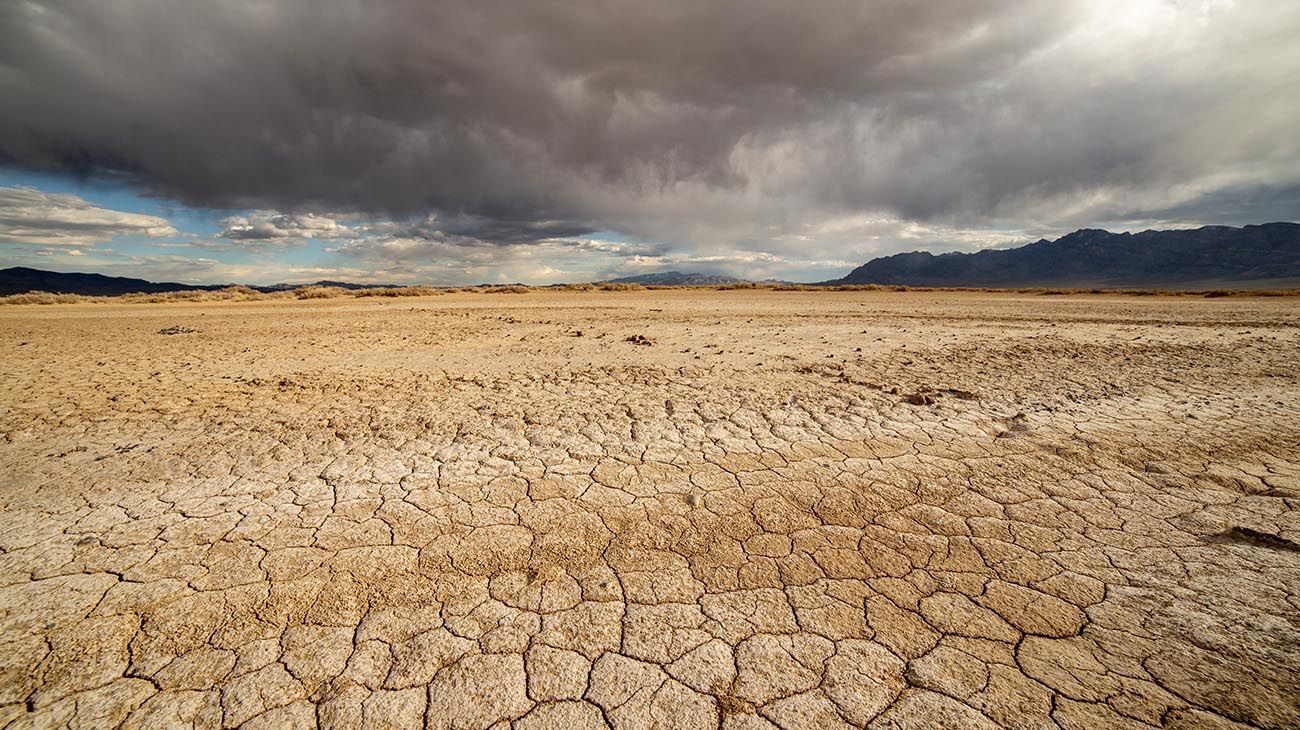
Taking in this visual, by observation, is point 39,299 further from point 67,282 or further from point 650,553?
point 67,282

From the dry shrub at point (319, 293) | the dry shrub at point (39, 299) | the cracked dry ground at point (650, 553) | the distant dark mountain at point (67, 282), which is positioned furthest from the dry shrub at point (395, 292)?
the distant dark mountain at point (67, 282)

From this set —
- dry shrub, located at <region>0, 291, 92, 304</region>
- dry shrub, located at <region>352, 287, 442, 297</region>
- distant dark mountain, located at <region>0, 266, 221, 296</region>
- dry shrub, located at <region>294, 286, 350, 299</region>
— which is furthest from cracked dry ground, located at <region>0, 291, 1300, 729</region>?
distant dark mountain, located at <region>0, 266, 221, 296</region>

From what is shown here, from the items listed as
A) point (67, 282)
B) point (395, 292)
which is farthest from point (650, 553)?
point (67, 282)

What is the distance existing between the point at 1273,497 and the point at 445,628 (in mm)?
5562

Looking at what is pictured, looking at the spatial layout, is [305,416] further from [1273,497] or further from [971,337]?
[971,337]

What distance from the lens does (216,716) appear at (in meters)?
1.96

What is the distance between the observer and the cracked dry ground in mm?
2059

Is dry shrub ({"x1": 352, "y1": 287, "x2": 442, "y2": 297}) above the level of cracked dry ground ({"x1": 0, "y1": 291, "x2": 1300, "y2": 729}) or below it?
above

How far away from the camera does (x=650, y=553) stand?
2.98 metres

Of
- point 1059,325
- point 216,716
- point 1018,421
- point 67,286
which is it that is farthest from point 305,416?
point 67,286

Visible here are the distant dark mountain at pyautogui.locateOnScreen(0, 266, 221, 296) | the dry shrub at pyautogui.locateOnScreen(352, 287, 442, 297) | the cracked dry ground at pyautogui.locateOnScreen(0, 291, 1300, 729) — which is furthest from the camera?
the distant dark mountain at pyautogui.locateOnScreen(0, 266, 221, 296)

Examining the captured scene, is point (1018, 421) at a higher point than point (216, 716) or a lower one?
higher

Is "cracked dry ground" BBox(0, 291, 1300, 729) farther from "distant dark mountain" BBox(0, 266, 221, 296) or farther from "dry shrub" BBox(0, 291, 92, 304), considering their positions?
"distant dark mountain" BBox(0, 266, 221, 296)

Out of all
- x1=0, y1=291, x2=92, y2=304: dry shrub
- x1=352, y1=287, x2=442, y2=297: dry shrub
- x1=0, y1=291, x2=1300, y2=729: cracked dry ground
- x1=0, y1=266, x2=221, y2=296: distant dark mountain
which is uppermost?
x1=0, y1=266, x2=221, y2=296: distant dark mountain
